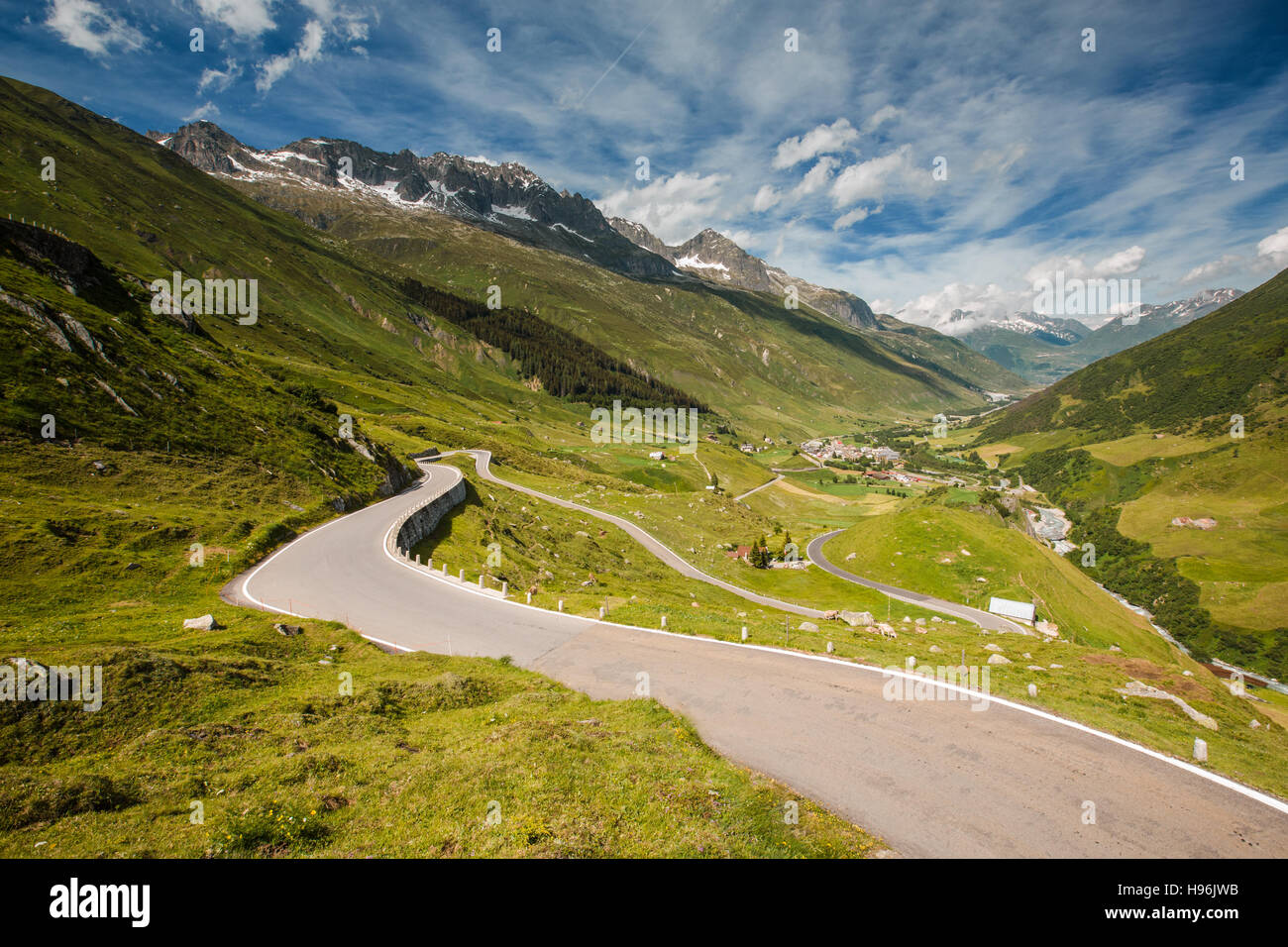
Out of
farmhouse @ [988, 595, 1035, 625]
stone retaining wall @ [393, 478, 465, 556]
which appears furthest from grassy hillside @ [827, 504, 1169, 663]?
stone retaining wall @ [393, 478, 465, 556]

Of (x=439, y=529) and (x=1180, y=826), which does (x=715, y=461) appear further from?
(x=1180, y=826)

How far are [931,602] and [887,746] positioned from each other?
7337cm

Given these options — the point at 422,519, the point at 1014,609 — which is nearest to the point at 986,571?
the point at 1014,609

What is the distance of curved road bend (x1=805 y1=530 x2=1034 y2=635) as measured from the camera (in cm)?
6781

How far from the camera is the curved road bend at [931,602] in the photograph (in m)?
67.8

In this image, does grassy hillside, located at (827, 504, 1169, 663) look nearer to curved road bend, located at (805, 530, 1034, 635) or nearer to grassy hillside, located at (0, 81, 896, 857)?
curved road bend, located at (805, 530, 1034, 635)

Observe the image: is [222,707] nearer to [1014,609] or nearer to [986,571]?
[1014,609]

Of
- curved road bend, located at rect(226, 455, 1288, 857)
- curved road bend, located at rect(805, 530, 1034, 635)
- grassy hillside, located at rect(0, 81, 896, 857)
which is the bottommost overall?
curved road bend, located at rect(805, 530, 1034, 635)

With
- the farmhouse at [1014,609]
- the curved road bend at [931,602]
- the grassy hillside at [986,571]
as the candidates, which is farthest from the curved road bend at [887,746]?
the grassy hillside at [986,571]

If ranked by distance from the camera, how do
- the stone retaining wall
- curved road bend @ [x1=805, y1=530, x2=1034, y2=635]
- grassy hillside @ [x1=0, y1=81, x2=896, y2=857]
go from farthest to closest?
curved road bend @ [x1=805, y1=530, x2=1034, y2=635]
the stone retaining wall
grassy hillside @ [x1=0, y1=81, x2=896, y2=857]

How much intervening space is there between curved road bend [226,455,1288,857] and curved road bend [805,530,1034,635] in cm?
5243

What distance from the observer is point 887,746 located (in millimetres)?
15758

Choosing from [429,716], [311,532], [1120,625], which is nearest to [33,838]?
[429,716]

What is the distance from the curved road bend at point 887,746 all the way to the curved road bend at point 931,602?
52425 mm
